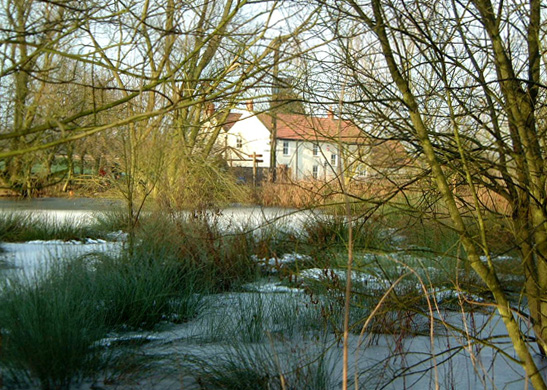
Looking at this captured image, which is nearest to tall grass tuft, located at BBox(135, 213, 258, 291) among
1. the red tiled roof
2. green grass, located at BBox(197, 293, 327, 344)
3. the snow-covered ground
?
the snow-covered ground

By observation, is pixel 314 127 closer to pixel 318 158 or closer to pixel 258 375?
pixel 318 158

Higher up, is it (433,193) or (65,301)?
(433,193)

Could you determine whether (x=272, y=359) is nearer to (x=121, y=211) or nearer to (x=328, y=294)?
(x=328, y=294)

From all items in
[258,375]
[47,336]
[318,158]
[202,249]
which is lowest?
[258,375]

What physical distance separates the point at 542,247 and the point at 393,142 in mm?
1101

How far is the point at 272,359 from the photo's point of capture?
330cm

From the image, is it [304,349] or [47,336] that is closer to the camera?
[47,336]

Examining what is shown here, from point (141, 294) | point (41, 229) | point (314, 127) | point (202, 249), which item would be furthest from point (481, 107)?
point (41, 229)

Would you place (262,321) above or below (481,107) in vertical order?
below

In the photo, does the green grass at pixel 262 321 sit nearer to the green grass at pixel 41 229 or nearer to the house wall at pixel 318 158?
the house wall at pixel 318 158

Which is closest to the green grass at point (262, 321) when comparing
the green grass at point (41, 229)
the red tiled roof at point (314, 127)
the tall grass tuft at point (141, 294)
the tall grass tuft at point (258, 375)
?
the tall grass tuft at point (141, 294)

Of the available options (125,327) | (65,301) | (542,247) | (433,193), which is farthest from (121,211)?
(542,247)

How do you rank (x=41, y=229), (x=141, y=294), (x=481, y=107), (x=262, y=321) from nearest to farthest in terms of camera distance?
1. (x=481, y=107)
2. (x=262, y=321)
3. (x=141, y=294)
4. (x=41, y=229)

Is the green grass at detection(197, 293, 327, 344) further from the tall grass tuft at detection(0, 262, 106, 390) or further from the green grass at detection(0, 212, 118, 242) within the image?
the green grass at detection(0, 212, 118, 242)
